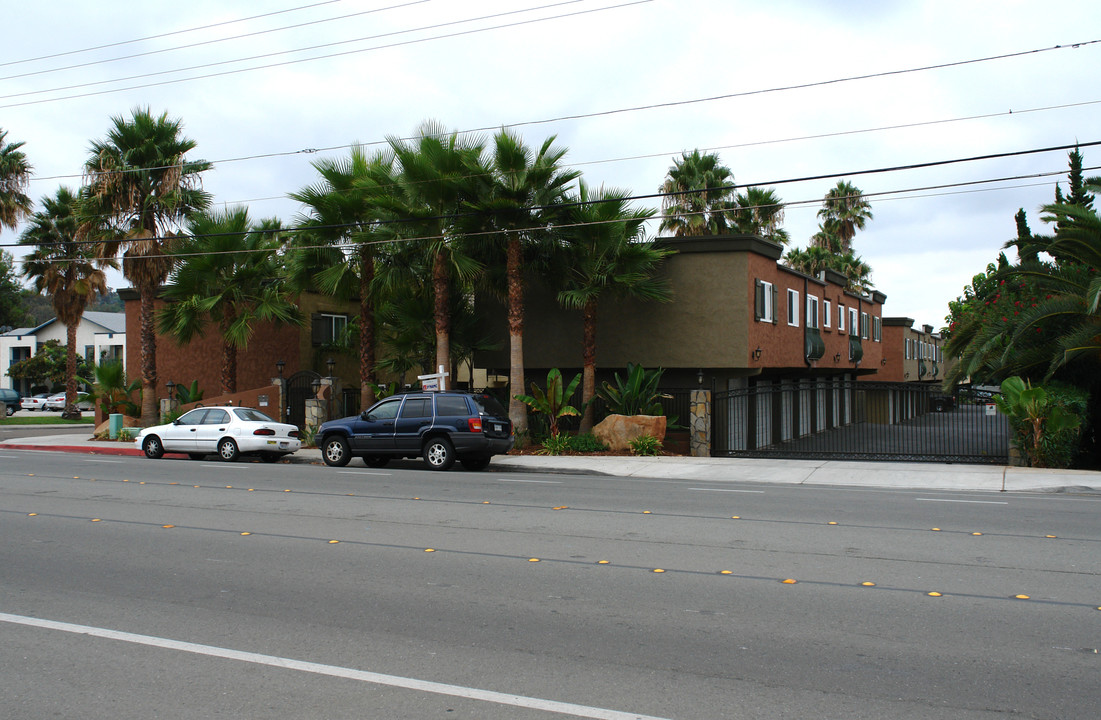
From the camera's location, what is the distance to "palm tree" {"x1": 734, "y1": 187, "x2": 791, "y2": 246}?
3512 centimetres

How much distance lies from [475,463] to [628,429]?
4531 millimetres

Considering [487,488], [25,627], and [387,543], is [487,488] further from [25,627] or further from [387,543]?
[25,627]

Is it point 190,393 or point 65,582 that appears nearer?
point 65,582

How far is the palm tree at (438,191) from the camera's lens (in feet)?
70.1

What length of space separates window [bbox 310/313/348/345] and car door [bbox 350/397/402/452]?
13391 millimetres

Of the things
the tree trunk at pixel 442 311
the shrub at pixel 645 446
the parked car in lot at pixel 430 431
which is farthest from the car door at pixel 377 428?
the shrub at pixel 645 446

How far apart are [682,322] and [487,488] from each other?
431 inches

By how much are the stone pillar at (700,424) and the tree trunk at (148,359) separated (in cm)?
1841

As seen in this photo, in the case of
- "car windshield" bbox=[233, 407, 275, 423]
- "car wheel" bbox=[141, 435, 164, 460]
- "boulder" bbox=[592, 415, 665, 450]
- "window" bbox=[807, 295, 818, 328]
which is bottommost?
"car wheel" bbox=[141, 435, 164, 460]

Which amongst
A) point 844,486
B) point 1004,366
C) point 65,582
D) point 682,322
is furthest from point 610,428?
point 65,582

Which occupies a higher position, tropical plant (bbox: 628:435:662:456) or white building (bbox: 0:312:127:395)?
white building (bbox: 0:312:127:395)

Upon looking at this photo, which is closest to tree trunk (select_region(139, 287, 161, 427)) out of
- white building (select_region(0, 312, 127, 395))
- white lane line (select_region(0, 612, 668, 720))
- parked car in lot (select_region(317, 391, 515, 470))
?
parked car in lot (select_region(317, 391, 515, 470))

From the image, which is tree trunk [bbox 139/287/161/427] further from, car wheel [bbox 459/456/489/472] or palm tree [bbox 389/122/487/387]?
car wheel [bbox 459/456/489/472]

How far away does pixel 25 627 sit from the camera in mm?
6438
